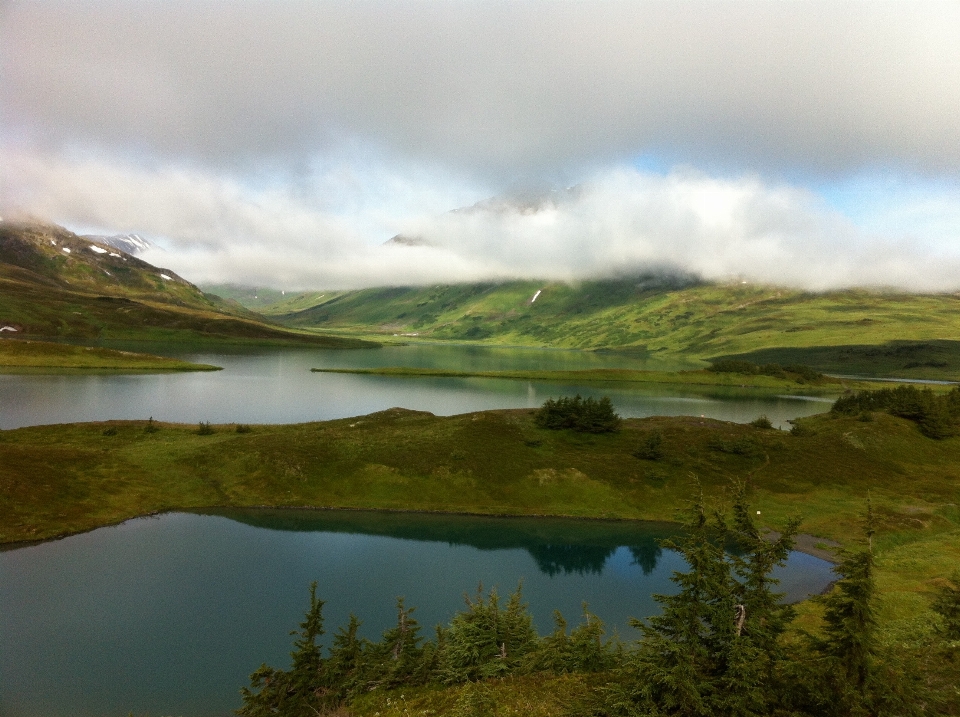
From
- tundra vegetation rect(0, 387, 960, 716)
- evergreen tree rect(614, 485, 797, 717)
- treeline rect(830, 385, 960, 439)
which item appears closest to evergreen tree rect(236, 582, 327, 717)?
tundra vegetation rect(0, 387, 960, 716)

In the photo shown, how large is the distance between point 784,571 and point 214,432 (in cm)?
8302

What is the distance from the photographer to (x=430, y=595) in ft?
139

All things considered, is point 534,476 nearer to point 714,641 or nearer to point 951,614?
point 951,614

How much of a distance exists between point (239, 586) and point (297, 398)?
9529cm

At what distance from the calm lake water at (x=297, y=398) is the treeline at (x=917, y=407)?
3216 cm

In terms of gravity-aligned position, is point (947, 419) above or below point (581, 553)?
above

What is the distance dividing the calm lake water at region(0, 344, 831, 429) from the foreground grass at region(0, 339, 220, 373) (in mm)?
15425

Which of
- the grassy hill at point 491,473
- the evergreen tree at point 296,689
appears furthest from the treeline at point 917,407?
the evergreen tree at point 296,689

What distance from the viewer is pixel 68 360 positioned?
15838 cm

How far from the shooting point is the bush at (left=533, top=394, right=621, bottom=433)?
272 ft

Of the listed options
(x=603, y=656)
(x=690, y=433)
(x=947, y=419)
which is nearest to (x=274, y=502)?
(x=603, y=656)

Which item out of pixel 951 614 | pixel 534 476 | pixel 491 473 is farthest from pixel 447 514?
pixel 951 614

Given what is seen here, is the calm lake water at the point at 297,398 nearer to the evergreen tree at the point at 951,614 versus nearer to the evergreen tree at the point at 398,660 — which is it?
the evergreen tree at the point at 398,660

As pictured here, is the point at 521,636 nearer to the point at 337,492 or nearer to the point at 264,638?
the point at 264,638
